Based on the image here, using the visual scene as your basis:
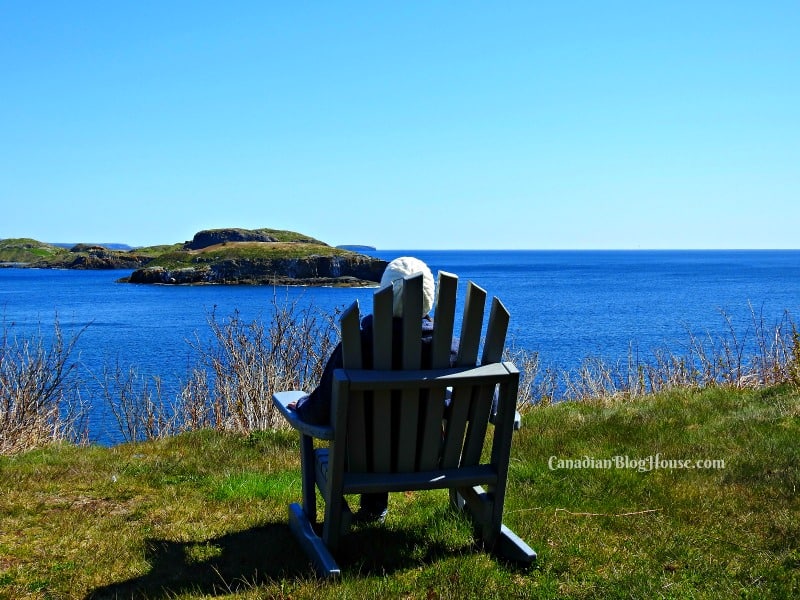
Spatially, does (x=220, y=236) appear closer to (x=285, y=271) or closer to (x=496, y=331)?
(x=285, y=271)

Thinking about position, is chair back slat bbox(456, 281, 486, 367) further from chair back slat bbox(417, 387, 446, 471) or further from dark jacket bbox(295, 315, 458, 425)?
chair back slat bbox(417, 387, 446, 471)

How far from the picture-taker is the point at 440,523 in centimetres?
444

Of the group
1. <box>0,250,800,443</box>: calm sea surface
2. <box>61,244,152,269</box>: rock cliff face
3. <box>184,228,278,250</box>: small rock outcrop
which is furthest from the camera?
<box>184,228,278,250</box>: small rock outcrop

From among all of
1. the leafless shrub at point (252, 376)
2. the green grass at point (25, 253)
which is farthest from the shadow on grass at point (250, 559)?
the green grass at point (25, 253)

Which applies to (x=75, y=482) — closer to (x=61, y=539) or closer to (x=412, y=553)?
(x=61, y=539)

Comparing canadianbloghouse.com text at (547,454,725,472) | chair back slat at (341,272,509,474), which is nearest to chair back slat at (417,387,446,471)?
chair back slat at (341,272,509,474)

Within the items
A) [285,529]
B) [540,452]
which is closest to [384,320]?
[285,529]

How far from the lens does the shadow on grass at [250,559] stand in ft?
12.3

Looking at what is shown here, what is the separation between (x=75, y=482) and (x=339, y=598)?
3.11 meters

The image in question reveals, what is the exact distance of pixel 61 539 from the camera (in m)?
4.43

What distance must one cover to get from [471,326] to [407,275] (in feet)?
1.40

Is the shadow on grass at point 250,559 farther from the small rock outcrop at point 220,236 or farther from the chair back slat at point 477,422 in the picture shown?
the small rock outcrop at point 220,236

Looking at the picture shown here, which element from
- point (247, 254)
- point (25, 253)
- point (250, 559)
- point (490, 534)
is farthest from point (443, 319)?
point (25, 253)

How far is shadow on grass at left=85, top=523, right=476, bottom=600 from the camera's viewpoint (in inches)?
148
